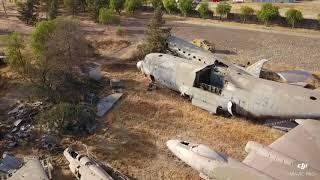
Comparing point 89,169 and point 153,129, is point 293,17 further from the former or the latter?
point 89,169

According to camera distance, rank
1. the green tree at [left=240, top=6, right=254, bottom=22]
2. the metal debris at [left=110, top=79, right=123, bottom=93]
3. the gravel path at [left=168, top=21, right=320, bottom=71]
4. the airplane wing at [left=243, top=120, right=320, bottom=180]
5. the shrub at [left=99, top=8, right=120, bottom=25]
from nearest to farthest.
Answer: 1. the airplane wing at [left=243, top=120, right=320, bottom=180]
2. the metal debris at [left=110, top=79, right=123, bottom=93]
3. the gravel path at [left=168, top=21, right=320, bottom=71]
4. the shrub at [left=99, top=8, right=120, bottom=25]
5. the green tree at [left=240, top=6, right=254, bottom=22]

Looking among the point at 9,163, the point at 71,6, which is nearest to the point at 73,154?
the point at 9,163

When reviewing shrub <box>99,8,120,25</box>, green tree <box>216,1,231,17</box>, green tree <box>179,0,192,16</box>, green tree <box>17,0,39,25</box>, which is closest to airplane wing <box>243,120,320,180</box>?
shrub <box>99,8,120,25</box>

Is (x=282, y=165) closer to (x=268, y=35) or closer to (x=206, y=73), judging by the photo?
(x=206, y=73)

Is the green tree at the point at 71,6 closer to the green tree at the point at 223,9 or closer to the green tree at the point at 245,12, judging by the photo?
the green tree at the point at 223,9

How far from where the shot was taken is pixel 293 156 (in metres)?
19.6

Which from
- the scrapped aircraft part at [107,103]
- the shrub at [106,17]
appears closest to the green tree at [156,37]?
the scrapped aircraft part at [107,103]

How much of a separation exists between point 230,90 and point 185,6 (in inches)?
Answer: 1194

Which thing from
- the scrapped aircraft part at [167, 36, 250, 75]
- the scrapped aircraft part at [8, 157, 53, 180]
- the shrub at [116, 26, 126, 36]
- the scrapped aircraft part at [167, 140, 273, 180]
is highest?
the shrub at [116, 26, 126, 36]

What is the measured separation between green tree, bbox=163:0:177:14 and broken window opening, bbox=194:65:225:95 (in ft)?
94.7

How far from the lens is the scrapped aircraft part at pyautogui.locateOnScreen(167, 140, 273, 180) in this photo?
57.5ft

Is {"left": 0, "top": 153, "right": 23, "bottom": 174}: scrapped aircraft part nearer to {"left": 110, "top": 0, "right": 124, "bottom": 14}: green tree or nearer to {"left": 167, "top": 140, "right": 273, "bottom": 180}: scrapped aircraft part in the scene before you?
{"left": 167, "top": 140, "right": 273, "bottom": 180}: scrapped aircraft part

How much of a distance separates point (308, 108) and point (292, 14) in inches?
1115

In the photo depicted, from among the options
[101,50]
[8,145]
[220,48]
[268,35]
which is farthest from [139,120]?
[268,35]
